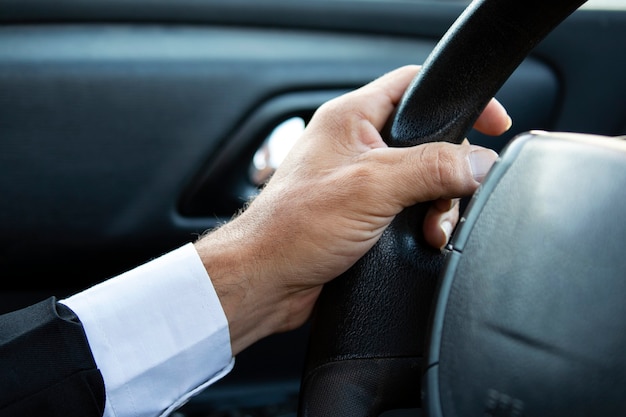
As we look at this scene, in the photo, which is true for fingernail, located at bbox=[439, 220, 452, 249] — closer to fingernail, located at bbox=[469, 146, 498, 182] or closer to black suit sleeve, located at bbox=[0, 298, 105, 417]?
fingernail, located at bbox=[469, 146, 498, 182]

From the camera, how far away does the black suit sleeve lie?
641mm

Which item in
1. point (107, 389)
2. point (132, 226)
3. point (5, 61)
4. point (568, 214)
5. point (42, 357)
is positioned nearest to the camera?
point (568, 214)

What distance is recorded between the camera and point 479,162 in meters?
0.67

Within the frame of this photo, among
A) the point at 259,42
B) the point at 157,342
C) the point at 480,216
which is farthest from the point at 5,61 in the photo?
the point at 480,216

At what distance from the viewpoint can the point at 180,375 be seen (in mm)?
809

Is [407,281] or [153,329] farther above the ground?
[407,281]

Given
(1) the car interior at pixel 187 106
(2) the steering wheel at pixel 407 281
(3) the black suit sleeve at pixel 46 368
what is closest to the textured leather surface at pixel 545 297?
(2) the steering wheel at pixel 407 281

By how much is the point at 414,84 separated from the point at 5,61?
0.79 meters

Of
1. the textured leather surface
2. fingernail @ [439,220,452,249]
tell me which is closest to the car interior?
fingernail @ [439,220,452,249]

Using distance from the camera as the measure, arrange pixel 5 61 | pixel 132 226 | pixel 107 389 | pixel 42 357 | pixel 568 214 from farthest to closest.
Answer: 1. pixel 132 226
2. pixel 5 61
3. pixel 107 389
4. pixel 42 357
5. pixel 568 214

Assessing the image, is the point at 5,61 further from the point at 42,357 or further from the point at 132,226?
the point at 42,357

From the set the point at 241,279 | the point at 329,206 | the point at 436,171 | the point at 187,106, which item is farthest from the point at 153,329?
the point at 187,106

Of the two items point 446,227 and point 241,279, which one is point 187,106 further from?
point 446,227

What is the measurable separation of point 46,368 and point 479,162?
38cm
